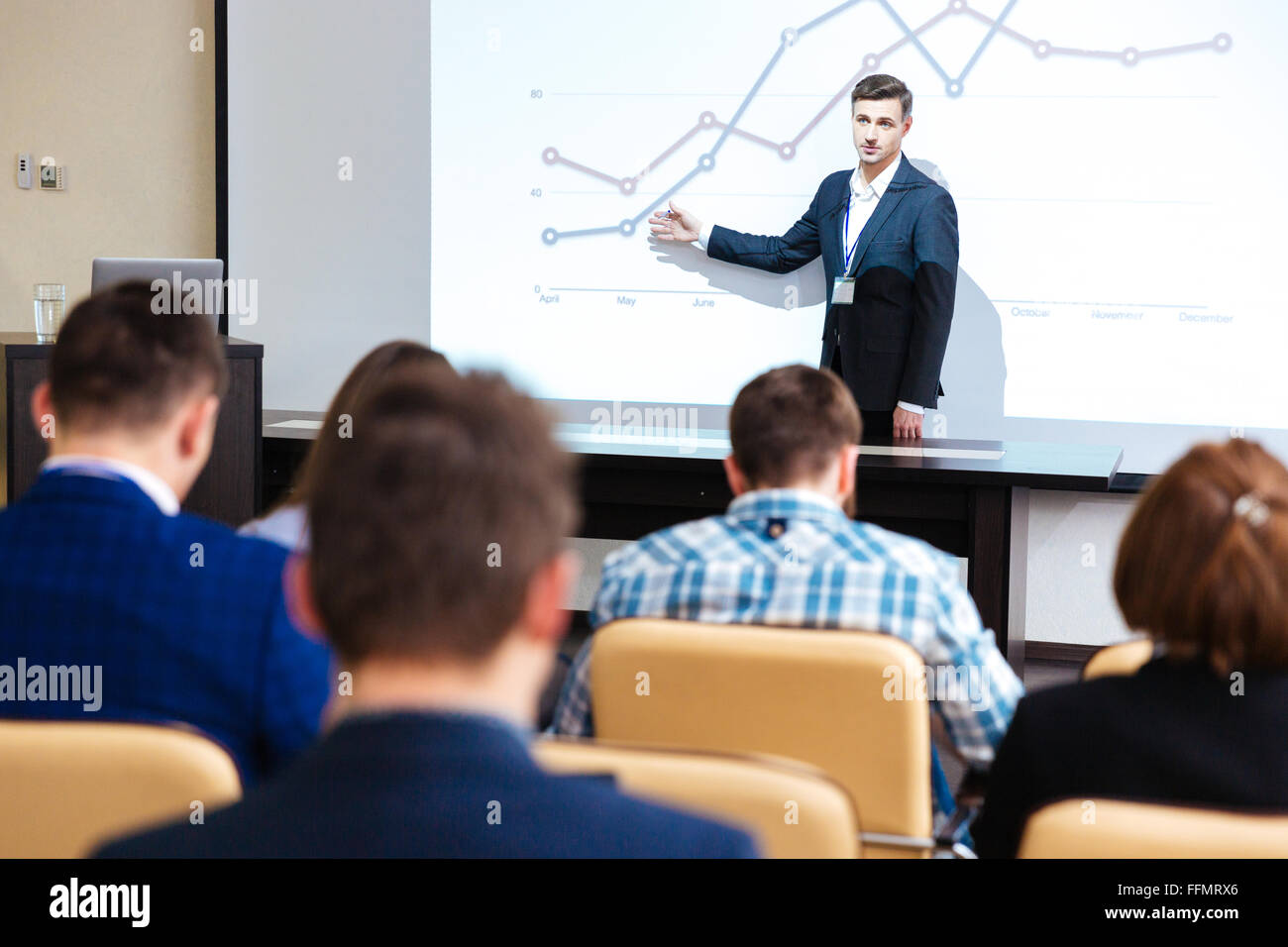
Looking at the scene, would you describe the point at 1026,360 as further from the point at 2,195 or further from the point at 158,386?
the point at 2,195

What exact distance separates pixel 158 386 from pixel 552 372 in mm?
3045

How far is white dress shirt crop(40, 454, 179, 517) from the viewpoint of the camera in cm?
135

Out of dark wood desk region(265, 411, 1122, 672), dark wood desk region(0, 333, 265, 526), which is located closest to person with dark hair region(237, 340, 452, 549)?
dark wood desk region(265, 411, 1122, 672)

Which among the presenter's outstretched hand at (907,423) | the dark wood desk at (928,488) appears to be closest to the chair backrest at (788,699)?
the dark wood desk at (928,488)

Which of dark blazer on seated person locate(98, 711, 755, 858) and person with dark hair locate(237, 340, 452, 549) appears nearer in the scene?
dark blazer on seated person locate(98, 711, 755, 858)

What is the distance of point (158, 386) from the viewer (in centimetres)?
145

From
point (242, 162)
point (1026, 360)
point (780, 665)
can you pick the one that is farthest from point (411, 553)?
point (242, 162)

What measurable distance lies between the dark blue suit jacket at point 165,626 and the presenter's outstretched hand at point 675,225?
318cm

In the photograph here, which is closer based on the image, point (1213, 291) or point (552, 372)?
point (1213, 291)

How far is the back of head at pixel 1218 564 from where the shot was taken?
46.3 inches

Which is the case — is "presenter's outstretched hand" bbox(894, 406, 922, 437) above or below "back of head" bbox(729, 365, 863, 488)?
below

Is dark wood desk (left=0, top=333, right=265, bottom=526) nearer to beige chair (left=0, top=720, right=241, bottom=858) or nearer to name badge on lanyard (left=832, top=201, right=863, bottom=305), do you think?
name badge on lanyard (left=832, top=201, right=863, bottom=305)

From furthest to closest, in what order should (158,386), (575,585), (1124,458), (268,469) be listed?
(575,585) → (1124,458) → (268,469) → (158,386)

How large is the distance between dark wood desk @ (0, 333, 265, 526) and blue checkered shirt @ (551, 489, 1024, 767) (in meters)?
2.09
